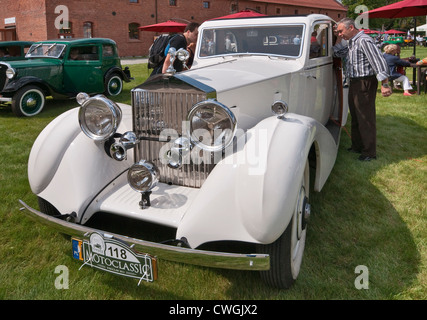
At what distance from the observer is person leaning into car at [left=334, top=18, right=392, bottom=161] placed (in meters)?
4.33

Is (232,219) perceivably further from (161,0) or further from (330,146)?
(161,0)

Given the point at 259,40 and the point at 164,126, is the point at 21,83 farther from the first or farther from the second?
the point at 164,126

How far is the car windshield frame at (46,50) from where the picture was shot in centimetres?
912

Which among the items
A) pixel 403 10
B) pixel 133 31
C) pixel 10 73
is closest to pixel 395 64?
pixel 403 10

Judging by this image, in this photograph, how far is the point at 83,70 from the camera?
9305mm

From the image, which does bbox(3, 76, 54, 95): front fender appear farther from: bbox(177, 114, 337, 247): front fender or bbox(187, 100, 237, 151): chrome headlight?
bbox(177, 114, 337, 247): front fender

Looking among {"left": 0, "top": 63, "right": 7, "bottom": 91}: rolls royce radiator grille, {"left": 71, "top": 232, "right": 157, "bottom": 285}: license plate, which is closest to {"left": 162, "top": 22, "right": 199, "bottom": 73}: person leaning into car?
{"left": 71, "top": 232, "right": 157, "bottom": 285}: license plate

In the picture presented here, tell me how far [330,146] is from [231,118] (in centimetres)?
115

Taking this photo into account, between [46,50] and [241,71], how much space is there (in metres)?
7.76

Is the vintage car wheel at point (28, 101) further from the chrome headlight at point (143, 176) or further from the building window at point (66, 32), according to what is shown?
the building window at point (66, 32)

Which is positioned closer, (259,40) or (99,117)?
(99,117)

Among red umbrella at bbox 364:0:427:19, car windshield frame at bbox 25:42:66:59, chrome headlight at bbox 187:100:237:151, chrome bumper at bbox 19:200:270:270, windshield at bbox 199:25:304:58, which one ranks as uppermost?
red umbrella at bbox 364:0:427:19

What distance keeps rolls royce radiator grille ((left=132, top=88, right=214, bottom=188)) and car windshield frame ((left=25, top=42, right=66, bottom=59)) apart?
24.1 ft
